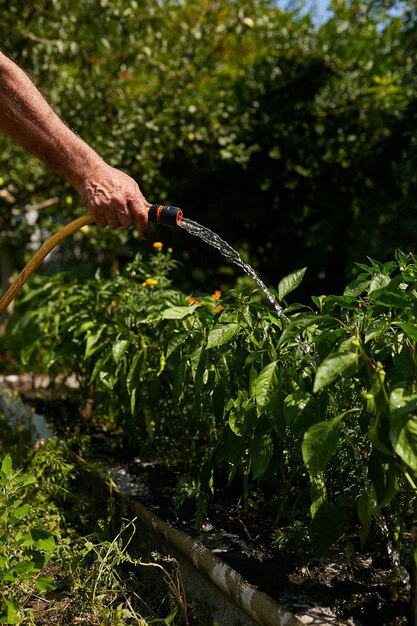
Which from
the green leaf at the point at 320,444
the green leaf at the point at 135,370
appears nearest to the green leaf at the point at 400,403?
the green leaf at the point at 320,444

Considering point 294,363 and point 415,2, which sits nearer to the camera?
point 294,363

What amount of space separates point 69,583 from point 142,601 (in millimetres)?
229

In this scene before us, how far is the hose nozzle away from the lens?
1.90 meters

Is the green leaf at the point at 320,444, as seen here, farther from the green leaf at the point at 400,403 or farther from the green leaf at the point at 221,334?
the green leaf at the point at 221,334

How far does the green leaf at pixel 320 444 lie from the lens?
1230 millimetres

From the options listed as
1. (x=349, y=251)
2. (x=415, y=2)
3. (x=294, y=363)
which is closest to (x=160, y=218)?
(x=294, y=363)

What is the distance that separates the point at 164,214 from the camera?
1.90 meters

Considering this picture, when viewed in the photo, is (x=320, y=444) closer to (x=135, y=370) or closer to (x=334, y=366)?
(x=334, y=366)

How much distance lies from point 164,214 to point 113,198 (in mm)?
155

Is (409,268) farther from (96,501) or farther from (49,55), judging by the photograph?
(49,55)

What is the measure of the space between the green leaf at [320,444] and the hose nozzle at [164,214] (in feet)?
2.84

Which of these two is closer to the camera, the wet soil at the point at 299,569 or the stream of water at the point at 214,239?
the wet soil at the point at 299,569

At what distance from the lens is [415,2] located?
13.6 feet

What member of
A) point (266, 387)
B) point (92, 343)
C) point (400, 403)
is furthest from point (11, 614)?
point (92, 343)
